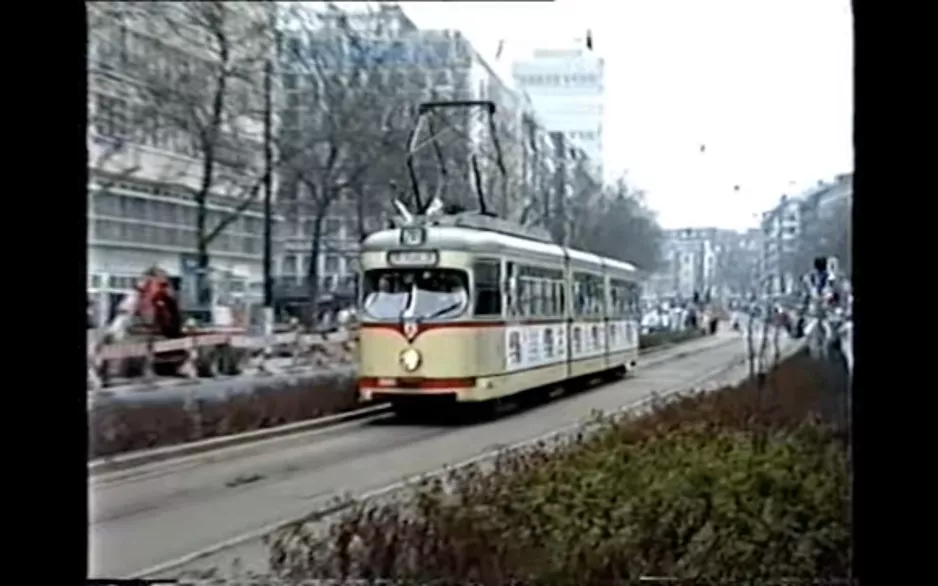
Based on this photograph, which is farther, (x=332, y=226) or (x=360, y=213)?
(x=332, y=226)

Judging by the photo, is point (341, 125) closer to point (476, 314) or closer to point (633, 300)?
point (476, 314)

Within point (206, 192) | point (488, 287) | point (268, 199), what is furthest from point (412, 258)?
point (206, 192)

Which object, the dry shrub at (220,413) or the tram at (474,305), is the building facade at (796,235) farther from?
the dry shrub at (220,413)

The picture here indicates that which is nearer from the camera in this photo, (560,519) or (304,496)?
(560,519)

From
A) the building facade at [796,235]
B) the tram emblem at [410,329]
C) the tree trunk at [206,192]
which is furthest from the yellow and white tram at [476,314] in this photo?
the tree trunk at [206,192]
